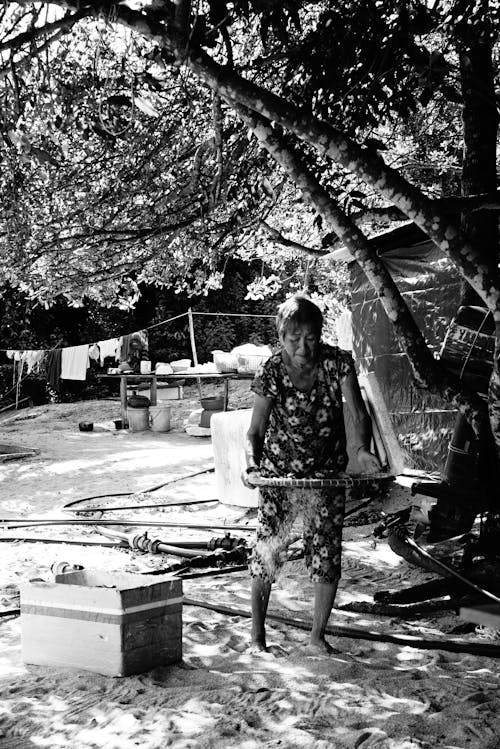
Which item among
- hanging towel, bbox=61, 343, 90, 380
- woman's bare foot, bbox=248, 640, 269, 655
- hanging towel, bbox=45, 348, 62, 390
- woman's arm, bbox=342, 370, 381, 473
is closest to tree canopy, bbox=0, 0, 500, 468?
woman's arm, bbox=342, 370, 381, 473

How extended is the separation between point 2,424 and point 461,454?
17.8 m

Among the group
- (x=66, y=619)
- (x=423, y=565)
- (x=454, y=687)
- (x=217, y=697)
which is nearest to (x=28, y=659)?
(x=66, y=619)

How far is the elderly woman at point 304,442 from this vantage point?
13.2ft

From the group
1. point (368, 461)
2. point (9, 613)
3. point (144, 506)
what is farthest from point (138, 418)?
point (368, 461)

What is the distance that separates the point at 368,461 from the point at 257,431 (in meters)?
0.59

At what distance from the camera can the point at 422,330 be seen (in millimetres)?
9188

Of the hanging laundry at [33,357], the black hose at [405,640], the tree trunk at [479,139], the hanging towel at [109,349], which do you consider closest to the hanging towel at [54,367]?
the hanging laundry at [33,357]

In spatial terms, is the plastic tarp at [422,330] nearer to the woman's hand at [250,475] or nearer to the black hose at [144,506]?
the black hose at [144,506]

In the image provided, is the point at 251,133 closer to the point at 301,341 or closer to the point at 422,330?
the point at 422,330

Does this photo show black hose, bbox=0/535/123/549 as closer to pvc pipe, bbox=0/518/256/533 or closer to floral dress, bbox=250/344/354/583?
pvc pipe, bbox=0/518/256/533

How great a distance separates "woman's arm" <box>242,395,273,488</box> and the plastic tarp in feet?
16.7

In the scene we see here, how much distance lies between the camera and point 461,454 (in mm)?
5859

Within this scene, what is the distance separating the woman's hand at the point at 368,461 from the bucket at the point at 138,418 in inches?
580

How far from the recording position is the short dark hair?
3.98m
